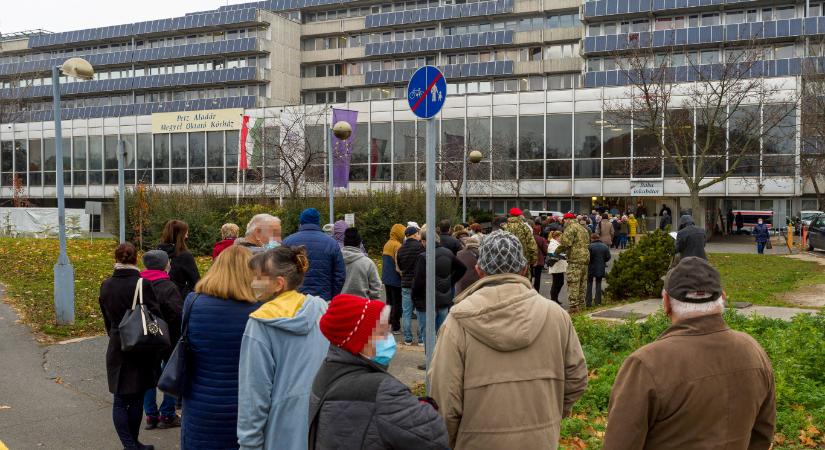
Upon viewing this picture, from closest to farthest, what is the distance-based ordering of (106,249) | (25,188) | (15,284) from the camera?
(15,284) < (106,249) < (25,188)

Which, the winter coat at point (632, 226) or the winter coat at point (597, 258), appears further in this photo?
the winter coat at point (632, 226)

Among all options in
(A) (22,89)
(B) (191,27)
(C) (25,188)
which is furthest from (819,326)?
(A) (22,89)

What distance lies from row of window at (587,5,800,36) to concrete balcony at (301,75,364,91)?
23.8 metres

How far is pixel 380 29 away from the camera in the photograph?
68.6 meters

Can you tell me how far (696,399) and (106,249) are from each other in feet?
85.4

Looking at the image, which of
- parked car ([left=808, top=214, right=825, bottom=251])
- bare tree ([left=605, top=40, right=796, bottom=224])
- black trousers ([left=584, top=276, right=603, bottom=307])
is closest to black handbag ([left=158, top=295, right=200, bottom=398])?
black trousers ([left=584, top=276, right=603, bottom=307])

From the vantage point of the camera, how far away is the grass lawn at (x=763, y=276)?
1606 cm

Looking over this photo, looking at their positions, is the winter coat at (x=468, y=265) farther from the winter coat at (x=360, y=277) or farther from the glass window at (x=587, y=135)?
the glass window at (x=587, y=135)

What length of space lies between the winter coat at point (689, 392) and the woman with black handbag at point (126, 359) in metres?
4.21


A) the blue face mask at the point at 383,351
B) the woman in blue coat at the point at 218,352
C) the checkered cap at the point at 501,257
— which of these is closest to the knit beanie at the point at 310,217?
→ the woman in blue coat at the point at 218,352

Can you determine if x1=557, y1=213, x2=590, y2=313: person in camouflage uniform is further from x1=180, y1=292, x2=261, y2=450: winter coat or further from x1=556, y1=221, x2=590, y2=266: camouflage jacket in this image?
x1=180, y1=292, x2=261, y2=450: winter coat

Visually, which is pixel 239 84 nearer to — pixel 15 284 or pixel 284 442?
pixel 15 284

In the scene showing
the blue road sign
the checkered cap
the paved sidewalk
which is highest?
the blue road sign

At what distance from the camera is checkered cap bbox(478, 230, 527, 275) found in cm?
362
